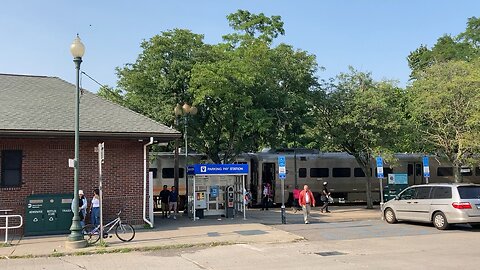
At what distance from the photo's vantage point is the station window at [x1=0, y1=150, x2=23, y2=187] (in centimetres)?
1631

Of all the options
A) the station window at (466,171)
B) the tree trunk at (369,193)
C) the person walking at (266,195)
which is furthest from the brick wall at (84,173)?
the station window at (466,171)

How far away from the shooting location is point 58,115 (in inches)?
684

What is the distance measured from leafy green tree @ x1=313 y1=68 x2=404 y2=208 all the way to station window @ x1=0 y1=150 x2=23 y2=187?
1685 centimetres

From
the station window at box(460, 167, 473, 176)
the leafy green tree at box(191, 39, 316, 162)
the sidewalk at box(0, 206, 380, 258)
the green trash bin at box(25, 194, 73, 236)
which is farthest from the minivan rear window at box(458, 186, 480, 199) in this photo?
the station window at box(460, 167, 473, 176)

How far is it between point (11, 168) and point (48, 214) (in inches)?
79.8

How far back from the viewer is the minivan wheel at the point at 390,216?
66.4 ft

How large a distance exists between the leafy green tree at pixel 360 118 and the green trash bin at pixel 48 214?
52.0 feet

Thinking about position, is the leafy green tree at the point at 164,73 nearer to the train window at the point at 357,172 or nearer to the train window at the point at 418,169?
the train window at the point at 357,172

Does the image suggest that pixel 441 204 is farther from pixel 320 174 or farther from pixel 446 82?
pixel 320 174

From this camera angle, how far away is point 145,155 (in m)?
18.2

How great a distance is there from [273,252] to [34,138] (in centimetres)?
910

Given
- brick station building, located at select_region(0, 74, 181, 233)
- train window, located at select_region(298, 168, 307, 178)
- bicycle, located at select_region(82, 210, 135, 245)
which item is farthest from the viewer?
train window, located at select_region(298, 168, 307, 178)

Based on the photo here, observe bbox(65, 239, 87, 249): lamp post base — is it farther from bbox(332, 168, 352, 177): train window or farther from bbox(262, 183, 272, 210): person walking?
bbox(332, 168, 352, 177): train window

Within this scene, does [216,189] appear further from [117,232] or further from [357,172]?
[357,172]
